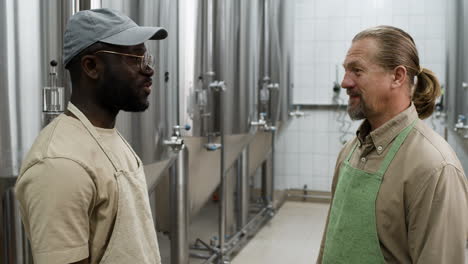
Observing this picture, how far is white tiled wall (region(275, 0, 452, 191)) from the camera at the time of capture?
5.15 metres

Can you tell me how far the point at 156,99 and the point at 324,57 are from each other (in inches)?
141

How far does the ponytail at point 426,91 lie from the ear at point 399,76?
0.42 ft

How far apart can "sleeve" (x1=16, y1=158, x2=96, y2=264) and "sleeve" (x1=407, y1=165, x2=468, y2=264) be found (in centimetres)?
76

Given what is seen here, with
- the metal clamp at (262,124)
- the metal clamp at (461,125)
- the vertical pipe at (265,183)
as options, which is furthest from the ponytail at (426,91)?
the vertical pipe at (265,183)

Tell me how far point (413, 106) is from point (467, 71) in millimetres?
2838

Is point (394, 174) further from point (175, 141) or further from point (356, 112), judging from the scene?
point (175, 141)

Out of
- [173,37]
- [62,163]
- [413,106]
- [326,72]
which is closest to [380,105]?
[413,106]

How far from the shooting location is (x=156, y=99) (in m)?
2.20

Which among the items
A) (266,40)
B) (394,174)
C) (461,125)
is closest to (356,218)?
(394,174)

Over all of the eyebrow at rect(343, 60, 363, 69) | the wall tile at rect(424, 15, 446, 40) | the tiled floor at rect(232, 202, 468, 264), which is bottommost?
the tiled floor at rect(232, 202, 468, 264)

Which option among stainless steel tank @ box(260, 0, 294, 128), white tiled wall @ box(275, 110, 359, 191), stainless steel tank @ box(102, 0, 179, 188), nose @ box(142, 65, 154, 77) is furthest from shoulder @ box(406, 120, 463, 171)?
white tiled wall @ box(275, 110, 359, 191)

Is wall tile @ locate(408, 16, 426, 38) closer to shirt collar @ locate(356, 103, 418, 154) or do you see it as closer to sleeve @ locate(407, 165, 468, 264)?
shirt collar @ locate(356, 103, 418, 154)

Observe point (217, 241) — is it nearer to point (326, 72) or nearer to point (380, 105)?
point (380, 105)

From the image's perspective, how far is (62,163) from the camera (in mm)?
1013
